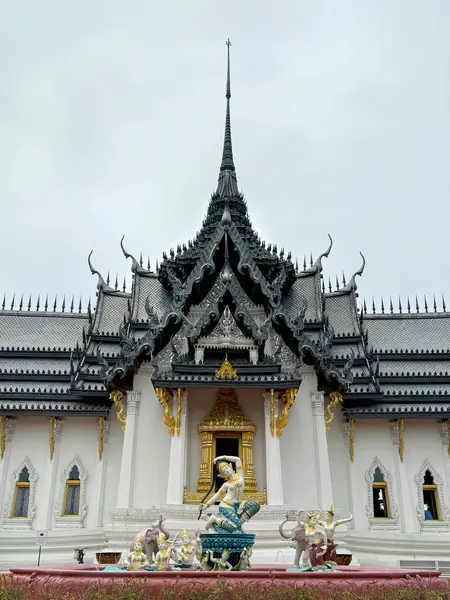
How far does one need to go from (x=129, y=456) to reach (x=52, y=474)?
9.91 ft

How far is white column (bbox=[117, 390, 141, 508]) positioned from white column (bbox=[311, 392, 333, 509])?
13.3ft

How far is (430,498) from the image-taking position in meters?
14.6

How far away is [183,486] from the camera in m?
12.2

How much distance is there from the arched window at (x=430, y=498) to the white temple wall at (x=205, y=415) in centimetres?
463

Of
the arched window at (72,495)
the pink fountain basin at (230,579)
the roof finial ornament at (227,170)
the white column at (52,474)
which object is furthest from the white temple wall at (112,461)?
the roof finial ornament at (227,170)

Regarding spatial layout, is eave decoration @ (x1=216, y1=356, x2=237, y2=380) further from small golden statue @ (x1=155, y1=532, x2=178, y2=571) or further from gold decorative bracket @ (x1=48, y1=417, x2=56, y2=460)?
gold decorative bracket @ (x1=48, y1=417, x2=56, y2=460)

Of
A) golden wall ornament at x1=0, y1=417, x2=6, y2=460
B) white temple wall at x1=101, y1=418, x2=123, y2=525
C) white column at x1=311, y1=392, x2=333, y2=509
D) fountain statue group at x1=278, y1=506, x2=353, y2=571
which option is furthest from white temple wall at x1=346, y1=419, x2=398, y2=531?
golden wall ornament at x1=0, y1=417, x2=6, y2=460

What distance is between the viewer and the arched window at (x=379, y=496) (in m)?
14.5

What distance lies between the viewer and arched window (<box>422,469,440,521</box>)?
47.5ft

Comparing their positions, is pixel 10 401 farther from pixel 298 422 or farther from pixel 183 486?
pixel 298 422

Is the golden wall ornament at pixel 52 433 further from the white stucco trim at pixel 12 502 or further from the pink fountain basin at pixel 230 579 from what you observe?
the pink fountain basin at pixel 230 579

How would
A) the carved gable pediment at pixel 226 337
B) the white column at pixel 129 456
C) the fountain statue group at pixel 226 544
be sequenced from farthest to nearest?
the carved gable pediment at pixel 226 337, the white column at pixel 129 456, the fountain statue group at pixel 226 544

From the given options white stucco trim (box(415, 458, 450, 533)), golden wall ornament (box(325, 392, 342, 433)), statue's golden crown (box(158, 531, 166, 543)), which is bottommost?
statue's golden crown (box(158, 531, 166, 543))

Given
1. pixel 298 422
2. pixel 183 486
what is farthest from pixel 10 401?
pixel 298 422
